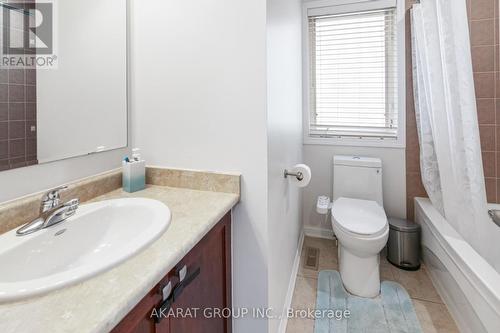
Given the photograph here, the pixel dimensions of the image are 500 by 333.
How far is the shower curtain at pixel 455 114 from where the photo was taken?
1.39 metres

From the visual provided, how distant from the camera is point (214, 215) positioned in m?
0.87

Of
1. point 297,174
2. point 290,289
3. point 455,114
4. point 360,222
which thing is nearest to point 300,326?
point 290,289

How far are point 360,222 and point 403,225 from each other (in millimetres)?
556

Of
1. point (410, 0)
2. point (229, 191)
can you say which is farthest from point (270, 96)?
point (410, 0)

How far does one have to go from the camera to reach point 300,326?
147cm

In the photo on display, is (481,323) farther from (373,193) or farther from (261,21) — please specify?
(261,21)

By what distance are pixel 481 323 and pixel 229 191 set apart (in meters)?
1.26

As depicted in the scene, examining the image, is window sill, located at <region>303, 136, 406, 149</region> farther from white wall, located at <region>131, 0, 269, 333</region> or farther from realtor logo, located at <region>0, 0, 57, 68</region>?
realtor logo, located at <region>0, 0, 57, 68</region>

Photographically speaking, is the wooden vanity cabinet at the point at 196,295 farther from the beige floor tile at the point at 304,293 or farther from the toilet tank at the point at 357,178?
the toilet tank at the point at 357,178

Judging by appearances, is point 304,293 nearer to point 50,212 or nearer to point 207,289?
point 207,289

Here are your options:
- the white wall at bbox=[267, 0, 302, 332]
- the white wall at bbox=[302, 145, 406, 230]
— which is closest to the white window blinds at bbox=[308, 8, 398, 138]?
the white wall at bbox=[302, 145, 406, 230]

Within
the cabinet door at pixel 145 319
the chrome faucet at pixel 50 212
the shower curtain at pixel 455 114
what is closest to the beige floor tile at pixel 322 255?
the shower curtain at pixel 455 114

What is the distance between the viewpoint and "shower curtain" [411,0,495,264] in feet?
4.56

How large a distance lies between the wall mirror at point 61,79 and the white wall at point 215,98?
0.10m
